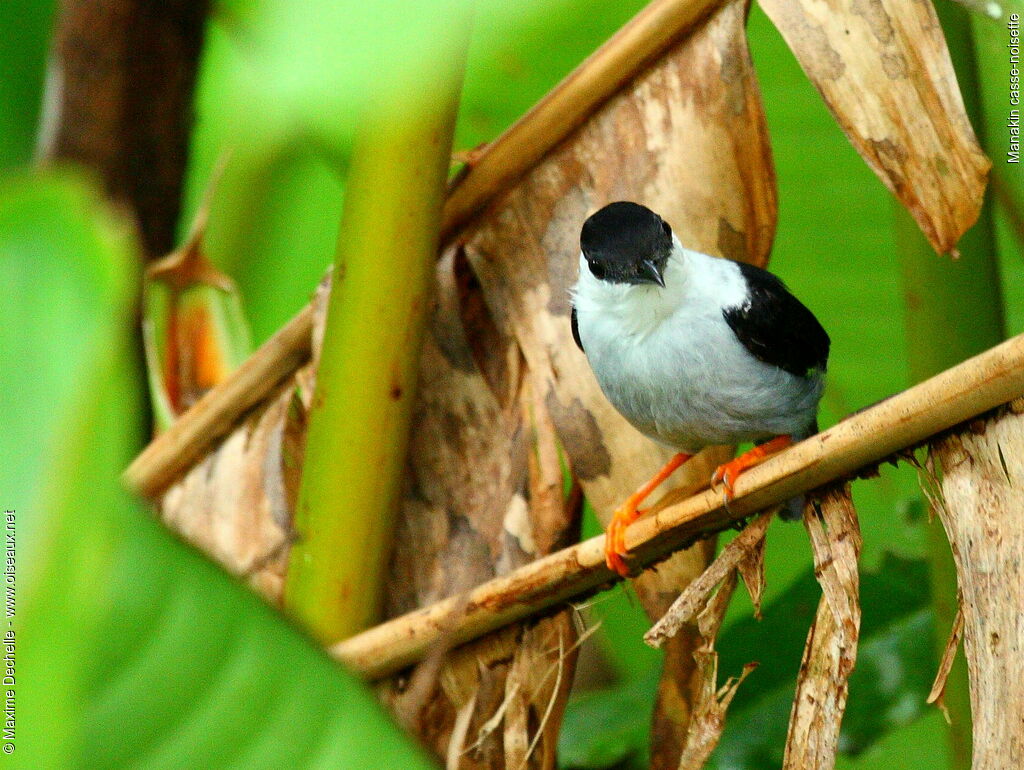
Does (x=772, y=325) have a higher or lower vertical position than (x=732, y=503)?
higher

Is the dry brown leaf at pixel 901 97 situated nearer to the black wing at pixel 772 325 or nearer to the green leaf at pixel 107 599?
the black wing at pixel 772 325

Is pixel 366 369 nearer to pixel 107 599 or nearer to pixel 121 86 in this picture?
pixel 107 599

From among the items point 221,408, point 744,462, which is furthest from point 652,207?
point 221,408

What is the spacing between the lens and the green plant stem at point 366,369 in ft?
6.19

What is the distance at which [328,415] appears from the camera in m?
1.92

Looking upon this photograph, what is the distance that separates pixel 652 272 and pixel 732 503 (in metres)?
0.57

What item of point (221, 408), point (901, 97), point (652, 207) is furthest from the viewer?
point (221, 408)

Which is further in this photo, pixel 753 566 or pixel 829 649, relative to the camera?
pixel 753 566

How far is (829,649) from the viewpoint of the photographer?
139 centimetres

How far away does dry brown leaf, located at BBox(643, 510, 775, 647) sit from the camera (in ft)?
4.92

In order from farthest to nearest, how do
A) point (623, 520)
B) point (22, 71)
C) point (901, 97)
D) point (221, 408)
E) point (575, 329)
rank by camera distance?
point (22, 71), point (221, 408), point (575, 329), point (623, 520), point (901, 97)

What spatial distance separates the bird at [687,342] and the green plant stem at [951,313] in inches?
7.4

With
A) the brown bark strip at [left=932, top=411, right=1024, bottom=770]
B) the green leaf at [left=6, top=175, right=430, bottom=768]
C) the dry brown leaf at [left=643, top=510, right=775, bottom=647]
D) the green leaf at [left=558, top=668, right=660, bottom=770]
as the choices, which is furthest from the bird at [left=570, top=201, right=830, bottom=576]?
the green leaf at [left=6, top=175, right=430, bottom=768]

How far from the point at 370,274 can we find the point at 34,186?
1393 mm
